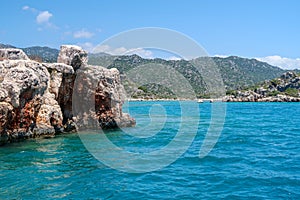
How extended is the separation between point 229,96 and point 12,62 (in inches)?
5933

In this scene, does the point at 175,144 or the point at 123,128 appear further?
the point at 123,128

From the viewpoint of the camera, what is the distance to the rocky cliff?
2306 cm

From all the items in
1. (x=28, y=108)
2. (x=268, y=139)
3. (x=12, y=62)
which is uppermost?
(x=12, y=62)

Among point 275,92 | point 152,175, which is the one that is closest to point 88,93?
point 152,175

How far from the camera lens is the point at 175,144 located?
84.7 ft

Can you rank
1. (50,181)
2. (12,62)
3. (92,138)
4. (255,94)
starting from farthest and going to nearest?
1. (255,94)
2. (92,138)
3. (12,62)
4. (50,181)

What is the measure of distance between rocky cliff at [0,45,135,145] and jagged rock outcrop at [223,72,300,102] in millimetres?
129725

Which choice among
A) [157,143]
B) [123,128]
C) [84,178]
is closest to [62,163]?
[84,178]

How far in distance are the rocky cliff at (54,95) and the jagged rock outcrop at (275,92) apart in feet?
426

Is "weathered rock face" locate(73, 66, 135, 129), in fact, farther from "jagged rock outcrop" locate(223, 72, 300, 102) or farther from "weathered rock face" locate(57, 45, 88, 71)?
"jagged rock outcrop" locate(223, 72, 300, 102)

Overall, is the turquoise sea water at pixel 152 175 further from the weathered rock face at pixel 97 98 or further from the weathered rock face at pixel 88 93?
the weathered rock face at pixel 97 98

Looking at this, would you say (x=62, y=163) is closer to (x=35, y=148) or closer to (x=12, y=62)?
(x=35, y=148)

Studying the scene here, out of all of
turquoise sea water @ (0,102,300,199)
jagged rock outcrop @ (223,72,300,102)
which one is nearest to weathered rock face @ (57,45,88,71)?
turquoise sea water @ (0,102,300,199)

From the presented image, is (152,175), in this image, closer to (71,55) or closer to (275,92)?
(71,55)
